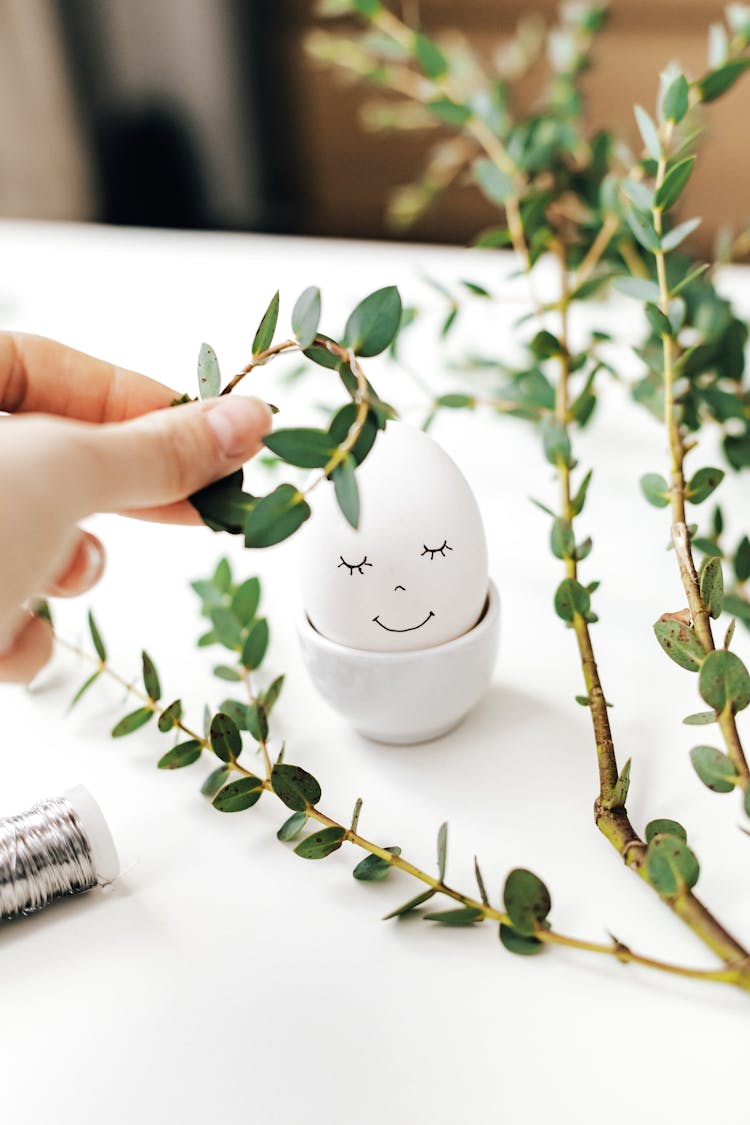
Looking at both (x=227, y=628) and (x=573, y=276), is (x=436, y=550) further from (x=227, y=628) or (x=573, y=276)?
(x=573, y=276)

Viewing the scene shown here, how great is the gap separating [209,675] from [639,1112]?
31cm

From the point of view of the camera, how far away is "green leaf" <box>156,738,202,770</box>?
0.49m

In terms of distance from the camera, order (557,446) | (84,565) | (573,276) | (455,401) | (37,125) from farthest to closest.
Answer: (37,125)
(573,276)
(455,401)
(557,446)
(84,565)

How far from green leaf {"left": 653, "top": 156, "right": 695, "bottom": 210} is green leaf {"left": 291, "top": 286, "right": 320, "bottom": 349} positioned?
7.8 inches

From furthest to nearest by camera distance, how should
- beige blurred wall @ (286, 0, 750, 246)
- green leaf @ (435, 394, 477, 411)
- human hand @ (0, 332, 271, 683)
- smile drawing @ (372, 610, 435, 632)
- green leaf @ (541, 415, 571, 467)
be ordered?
beige blurred wall @ (286, 0, 750, 246) < green leaf @ (435, 394, 477, 411) < green leaf @ (541, 415, 571, 467) < smile drawing @ (372, 610, 435, 632) < human hand @ (0, 332, 271, 683)

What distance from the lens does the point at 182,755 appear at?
0.49m

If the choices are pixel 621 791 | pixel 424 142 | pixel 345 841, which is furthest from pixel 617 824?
pixel 424 142

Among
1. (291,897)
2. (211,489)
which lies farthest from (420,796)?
(211,489)

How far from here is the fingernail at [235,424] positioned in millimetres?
397

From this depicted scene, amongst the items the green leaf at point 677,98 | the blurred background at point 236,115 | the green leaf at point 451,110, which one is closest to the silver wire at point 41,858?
the green leaf at point 677,98

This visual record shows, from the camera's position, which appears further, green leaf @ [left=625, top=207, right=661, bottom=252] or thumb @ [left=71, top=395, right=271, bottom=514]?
green leaf @ [left=625, top=207, right=661, bottom=252]

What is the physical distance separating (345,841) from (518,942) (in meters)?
0.10

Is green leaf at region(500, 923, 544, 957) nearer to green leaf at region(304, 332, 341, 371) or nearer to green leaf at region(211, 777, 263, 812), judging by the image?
green leaf at region(211, 777, 263, 812)

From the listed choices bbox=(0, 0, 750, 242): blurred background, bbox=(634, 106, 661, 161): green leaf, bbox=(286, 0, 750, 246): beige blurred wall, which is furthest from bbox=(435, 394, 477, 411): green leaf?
bbox=(0, 0, 750, 242): blurred background
